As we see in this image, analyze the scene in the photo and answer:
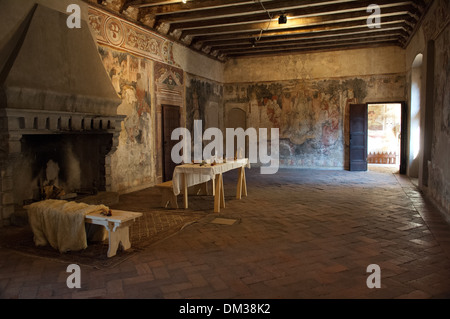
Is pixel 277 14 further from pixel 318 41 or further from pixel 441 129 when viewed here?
pixel 441 129

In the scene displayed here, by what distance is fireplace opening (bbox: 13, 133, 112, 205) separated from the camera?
5492mm

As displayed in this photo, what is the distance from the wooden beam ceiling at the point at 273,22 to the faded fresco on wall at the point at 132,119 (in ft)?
3.65

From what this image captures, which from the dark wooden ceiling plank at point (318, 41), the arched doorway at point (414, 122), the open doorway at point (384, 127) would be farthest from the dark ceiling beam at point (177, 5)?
the open doorway at point (384, 127)

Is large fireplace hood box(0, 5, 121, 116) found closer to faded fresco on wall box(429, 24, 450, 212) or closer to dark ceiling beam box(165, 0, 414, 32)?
dark ceiling beam box(165, 0, 414, 32)

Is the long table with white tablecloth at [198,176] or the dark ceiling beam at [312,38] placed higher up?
the dark ceiling beam at [312,38]

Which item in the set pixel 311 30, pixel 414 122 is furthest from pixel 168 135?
pixel 414 122

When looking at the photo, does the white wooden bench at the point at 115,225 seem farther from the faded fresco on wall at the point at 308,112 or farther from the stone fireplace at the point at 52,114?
the faded fresco on wall at the point at 308,112

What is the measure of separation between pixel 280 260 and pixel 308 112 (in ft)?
30.8

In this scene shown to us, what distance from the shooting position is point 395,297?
9.43 ft

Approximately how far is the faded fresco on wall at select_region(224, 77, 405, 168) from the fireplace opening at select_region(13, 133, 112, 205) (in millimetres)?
7444

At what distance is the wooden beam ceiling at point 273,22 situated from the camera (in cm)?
769

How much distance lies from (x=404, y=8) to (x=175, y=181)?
6.78 m
